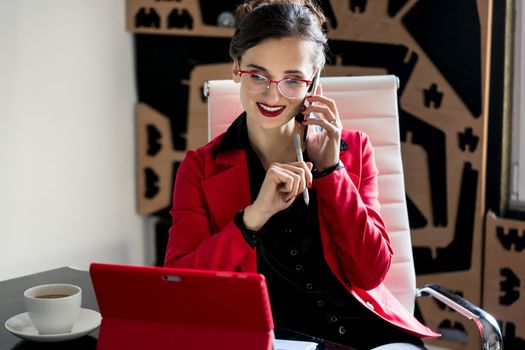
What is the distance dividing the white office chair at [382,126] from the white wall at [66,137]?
3.40ft

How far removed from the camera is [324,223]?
5.80ft

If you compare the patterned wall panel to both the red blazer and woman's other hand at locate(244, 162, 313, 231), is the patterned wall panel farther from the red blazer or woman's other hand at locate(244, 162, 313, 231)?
woman's other hand at locate(244, 162, 313, 231)

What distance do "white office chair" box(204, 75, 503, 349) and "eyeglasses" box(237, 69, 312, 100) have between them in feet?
0.94

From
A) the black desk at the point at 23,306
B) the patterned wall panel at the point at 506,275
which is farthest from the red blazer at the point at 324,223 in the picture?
the patterned wall panel at the point at 506,275

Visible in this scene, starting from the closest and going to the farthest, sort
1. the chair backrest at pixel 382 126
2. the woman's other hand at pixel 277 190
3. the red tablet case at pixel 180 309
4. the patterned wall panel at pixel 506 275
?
the red tablet case at pixel 180 309
the woman's other hand at pixel 277 190
the chair backrest at pixel 382 126
the patterned wall panel at pixel 506 275

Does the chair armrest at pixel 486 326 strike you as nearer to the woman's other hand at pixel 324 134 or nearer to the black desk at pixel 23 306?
the woman's other hand at pixel 324 134

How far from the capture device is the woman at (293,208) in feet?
5.55

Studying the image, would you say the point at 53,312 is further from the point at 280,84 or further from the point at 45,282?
the point at 280,84

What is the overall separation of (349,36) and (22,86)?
3.86 ft

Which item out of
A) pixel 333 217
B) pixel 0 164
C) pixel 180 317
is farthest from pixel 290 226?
pixel 0 164

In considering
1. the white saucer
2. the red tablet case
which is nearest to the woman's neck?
the white saucer

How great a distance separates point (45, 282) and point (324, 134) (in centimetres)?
69

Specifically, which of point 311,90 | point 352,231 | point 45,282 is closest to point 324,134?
point 311,90

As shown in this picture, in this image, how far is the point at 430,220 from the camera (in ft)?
9.16
